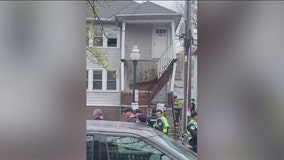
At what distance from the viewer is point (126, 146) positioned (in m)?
2.89

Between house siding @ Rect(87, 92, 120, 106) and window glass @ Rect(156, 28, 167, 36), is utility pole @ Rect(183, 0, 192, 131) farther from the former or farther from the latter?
house siding @ Rect(87, 92, 120, 106)

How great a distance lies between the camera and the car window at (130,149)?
2844 millimetres

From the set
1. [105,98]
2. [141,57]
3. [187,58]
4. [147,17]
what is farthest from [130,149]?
[105,98]

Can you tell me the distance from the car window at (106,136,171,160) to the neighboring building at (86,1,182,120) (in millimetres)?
11815

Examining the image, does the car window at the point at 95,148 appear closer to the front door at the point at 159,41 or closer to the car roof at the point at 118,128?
the car roof at the point at 118,128

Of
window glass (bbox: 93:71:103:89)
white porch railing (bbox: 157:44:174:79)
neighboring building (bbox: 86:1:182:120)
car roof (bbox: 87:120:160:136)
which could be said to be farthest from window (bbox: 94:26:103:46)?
window glass (bbox: 93:71:103:89)

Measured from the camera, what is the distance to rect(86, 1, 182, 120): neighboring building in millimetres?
15164

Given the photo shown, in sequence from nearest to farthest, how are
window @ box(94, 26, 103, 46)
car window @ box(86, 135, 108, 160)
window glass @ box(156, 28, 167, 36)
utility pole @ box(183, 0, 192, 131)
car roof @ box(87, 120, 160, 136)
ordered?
car window @ box(86, 135, 108, 160) < car roof @ box(87, 120, 160, 136) < window @ box(94, 26, 103, 46) < utility pole @ box(183, 0, 192, 131) < window glass @ box(156, 28, 167, 36)

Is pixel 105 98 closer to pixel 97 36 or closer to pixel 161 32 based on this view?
pixel 161 32

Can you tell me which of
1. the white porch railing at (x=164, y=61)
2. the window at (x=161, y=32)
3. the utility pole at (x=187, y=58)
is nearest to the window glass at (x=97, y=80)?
the white porch railing at (x=164, y=61)

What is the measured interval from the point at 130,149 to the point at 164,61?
12.8 metres
